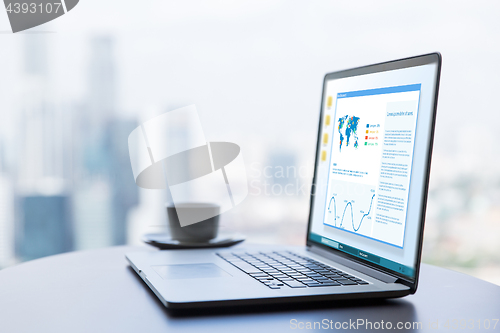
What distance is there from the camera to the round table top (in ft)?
1.65

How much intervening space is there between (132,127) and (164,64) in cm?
38

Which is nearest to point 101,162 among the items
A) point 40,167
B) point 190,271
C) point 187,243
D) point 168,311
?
point 40,167

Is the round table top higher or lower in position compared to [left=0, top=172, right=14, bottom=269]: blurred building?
higher

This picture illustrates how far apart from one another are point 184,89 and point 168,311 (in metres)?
1.90

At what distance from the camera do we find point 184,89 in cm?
234

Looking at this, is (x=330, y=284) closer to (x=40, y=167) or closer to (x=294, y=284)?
(x=294, y=284)

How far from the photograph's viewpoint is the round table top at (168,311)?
1.65 ft

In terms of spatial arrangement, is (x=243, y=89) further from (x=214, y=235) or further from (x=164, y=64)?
(x=214, y=235)

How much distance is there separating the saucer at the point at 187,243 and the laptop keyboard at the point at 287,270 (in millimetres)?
115

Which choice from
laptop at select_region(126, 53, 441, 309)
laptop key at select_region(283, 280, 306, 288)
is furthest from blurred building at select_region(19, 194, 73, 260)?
laptop key at select_region(283, 280, 306, 288)

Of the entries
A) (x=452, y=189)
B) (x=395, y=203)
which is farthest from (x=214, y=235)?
(x=452, y=189)

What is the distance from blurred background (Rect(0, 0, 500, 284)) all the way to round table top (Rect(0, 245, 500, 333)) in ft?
5.35

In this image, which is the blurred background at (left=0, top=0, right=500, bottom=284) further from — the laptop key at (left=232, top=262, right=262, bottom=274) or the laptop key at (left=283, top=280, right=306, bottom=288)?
the laptop key at (left=283, top=280, right=306, bottom=288)

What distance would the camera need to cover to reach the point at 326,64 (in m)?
2.43
